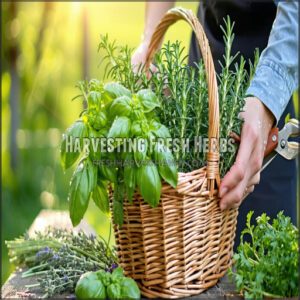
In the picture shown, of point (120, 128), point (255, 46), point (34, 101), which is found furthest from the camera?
point (34, 101)

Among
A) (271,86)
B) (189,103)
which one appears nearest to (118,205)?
(189,103)

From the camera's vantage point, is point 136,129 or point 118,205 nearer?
point 136,129

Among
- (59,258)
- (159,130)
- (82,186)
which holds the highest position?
(159,130)

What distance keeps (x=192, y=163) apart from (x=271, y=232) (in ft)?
0.73

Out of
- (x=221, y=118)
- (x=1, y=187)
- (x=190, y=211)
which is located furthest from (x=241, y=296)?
(x=1, y=187)

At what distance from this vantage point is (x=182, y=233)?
129cm

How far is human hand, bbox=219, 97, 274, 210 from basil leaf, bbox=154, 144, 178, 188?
0.14m

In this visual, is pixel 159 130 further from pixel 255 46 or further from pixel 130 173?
pixel 255 46

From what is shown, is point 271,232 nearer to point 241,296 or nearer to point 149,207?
point 241,296

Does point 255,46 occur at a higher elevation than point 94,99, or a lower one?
higher

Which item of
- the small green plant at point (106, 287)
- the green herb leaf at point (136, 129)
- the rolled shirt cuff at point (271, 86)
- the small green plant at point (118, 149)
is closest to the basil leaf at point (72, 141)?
the small green plant at point (118, 149)

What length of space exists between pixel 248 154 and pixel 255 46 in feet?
2.11

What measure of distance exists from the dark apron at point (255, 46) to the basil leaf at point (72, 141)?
764 mm

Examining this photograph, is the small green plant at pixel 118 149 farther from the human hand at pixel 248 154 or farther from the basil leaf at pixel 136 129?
the human hand at pixel 248 154
